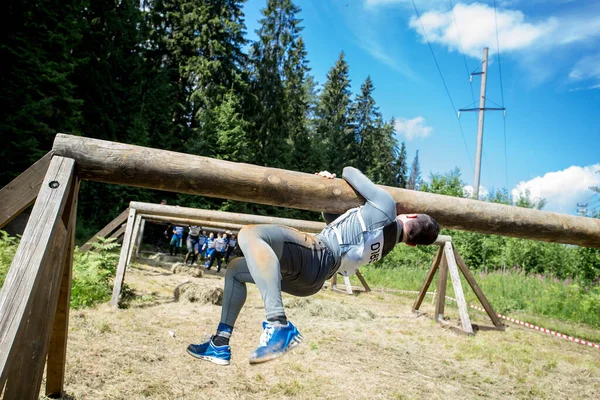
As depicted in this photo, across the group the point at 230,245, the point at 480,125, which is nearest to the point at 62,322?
the point at 230,245

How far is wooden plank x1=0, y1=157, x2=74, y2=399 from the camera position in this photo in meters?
2.35

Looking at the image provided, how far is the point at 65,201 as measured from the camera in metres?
2.93

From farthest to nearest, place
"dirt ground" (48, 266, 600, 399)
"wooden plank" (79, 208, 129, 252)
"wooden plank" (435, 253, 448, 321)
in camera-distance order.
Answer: "wooden plank" (79, 208, 129, 252) < "wooden plank" (435, 253, 448, 321) < "dirt ground" (48, 266, 600, 399)

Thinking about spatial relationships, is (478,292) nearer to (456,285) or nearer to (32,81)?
(456,285)

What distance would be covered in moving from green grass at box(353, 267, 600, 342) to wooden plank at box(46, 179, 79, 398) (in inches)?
433

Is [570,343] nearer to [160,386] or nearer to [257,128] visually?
[160,386]

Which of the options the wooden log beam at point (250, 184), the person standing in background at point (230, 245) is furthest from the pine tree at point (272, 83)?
the wooden log beam at point (250, 184)

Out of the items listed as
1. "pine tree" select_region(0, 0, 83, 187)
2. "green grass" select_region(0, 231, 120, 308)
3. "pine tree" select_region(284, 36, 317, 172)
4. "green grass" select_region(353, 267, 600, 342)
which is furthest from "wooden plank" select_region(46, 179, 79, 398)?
"pine tree" select_region(284, 36, 317, 172)

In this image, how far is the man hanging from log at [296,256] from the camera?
2.50 metres

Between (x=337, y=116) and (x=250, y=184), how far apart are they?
41470 mm

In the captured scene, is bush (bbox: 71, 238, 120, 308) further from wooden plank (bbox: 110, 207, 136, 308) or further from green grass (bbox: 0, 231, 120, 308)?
wooden plank (bbox: 110, 207, 136, 308)

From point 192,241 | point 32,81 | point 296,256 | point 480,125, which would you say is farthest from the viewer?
point 480,125

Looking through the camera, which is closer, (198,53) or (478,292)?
(478,292)

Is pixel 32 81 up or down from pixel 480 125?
down
